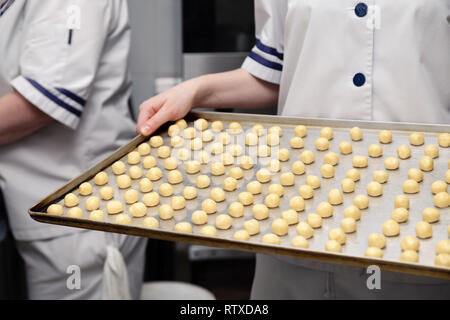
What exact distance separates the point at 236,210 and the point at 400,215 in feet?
1.03

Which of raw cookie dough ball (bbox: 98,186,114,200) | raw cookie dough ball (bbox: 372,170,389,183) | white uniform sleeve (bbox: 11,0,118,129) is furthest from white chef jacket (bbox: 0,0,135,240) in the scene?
raw cookie dough ball (bbox: 372,170,389,183)

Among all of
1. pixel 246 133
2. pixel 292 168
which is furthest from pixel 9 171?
pixel 292 168

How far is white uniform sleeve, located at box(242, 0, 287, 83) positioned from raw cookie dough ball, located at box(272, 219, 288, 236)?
2.05ft

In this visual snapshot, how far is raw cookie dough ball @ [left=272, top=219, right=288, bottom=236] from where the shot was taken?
0.98 meters

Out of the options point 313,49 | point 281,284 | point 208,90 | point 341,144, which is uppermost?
point 313,49

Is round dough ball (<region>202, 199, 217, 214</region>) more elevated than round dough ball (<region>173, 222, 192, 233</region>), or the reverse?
round dough ball (<region>202, 199, 217, 214</region>)

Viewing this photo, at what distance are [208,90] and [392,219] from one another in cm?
66

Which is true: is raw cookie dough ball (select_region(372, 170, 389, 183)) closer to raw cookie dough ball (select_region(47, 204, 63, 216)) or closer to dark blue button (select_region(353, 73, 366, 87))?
dark blue button (select_region(353, 73, 366, 87))

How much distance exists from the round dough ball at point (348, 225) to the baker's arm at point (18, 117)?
1.09 metres

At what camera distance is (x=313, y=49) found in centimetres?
134

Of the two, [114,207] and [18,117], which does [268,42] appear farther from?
[18,117]

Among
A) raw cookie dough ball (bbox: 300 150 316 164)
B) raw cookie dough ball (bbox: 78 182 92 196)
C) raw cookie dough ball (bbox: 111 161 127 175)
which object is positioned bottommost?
raw cookie dough ball (bbox: 78 182 92 196)

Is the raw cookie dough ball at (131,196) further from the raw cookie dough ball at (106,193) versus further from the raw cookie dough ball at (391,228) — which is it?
the raw cookie dough ball at (391,228)
